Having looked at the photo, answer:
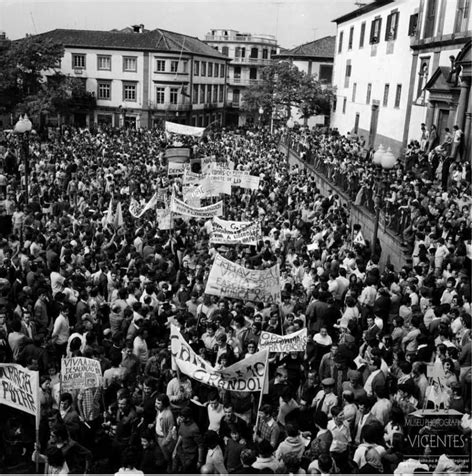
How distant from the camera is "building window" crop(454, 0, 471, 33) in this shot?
24.4 meters

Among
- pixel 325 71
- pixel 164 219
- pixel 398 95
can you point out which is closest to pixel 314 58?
pixel 325 71

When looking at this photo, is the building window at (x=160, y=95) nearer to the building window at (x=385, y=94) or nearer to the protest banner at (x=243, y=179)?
the building window at (x=385, y=94)

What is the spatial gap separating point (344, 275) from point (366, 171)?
11676mm

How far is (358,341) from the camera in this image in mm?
9461

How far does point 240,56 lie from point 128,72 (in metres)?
23.9

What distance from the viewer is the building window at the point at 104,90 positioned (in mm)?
60250

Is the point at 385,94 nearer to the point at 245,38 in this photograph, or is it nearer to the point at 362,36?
the point at 362,36

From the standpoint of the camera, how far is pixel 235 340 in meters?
8.99

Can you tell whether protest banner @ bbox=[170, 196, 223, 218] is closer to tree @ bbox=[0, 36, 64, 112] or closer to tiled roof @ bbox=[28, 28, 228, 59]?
tree @ bbox=[0, 36, 64, 112]

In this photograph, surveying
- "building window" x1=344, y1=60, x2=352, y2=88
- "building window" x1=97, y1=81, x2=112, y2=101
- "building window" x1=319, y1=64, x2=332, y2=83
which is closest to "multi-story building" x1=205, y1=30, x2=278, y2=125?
"building window" x1=319, y1=64, x2=332, y2=83

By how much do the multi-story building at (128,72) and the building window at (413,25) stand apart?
107 feet

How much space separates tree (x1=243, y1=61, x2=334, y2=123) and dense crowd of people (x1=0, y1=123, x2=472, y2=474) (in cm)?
3284

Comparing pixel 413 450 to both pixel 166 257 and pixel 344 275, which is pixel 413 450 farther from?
pixel 166 257

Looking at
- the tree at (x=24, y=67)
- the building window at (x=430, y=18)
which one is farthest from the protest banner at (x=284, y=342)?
the tree at (x=24, y=67)
